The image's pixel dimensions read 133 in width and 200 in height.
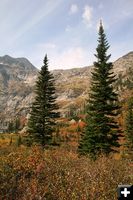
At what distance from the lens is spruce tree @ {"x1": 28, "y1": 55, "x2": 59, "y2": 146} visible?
4481cm

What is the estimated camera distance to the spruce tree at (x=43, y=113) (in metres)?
44.8

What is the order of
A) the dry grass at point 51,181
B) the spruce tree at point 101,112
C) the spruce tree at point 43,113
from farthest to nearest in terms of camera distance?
the spruce tree at point 43,113 → the spruce tree at point 101,112 → the dry grass at point 51,181

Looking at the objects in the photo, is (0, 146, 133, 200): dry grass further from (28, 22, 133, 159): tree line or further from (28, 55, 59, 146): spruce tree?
(28, 55, 59, 146): spruce tree

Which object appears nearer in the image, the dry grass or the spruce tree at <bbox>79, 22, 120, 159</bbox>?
the dry grass

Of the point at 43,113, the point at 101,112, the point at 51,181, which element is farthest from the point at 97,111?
the point at 51,181

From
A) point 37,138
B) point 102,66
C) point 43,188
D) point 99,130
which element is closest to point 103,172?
point 43,188

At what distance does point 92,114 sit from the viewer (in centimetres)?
3797

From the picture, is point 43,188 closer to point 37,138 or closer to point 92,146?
point 92,146

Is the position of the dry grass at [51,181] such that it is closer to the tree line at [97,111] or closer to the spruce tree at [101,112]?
the tree line at [97,111]

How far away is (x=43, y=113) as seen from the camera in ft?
149

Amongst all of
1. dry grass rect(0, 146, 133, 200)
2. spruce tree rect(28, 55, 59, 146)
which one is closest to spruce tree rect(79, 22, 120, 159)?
spruce tree rect(28, 55, 59, 146)

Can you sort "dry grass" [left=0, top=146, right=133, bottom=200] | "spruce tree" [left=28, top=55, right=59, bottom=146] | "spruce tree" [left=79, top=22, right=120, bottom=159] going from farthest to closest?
"spruce tree" [left=28, top=55, right=59, bottom=146] < "spruce tree" [left=79, top=22, right=120, bottom=159] < "dry grass" [left=0, top=146, right=133, bottom=200]

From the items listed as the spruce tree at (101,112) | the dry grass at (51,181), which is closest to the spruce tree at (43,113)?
the spruce tree at (101,112)

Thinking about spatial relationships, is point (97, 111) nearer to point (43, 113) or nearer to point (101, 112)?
point (101, 112)
